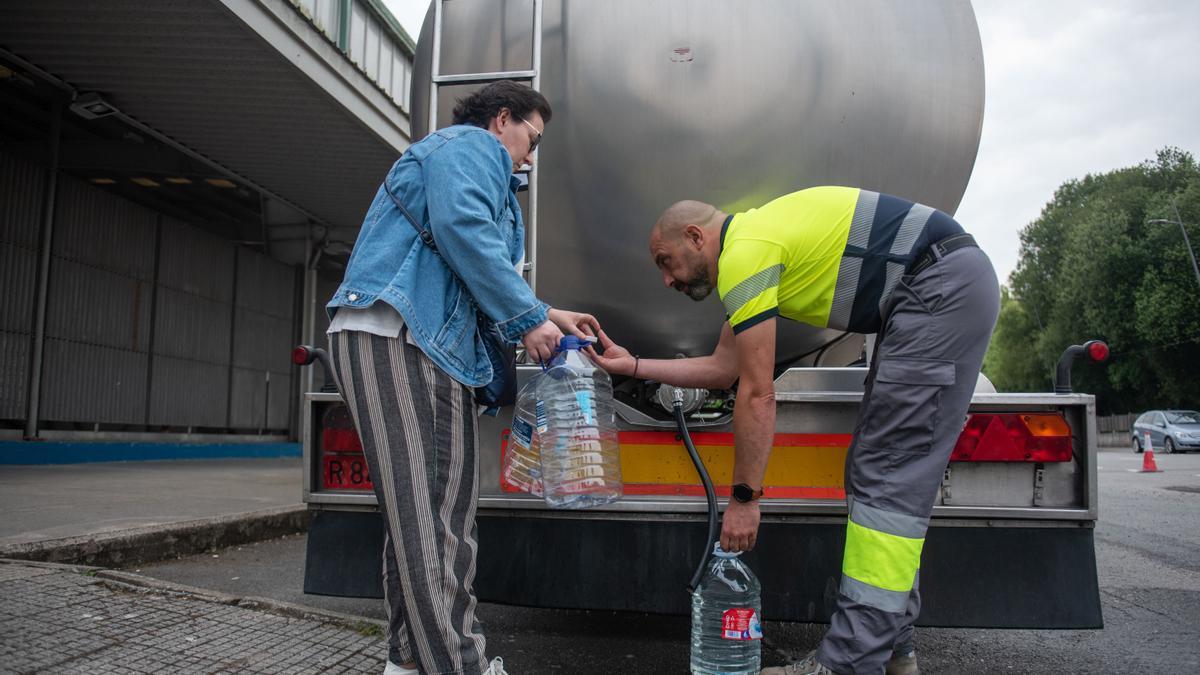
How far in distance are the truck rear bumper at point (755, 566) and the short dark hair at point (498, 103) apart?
1250 millimetres

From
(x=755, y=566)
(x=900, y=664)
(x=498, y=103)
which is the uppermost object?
(x=498, y=103)

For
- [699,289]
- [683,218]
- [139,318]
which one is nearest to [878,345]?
[699,289]

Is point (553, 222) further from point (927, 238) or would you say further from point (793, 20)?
point (927, 238)

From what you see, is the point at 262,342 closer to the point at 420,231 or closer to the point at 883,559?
the point at 420,231

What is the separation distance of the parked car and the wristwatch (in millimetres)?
24446

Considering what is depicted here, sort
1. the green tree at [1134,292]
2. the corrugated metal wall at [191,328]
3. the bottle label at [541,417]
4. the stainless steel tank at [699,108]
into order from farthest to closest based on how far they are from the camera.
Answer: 1. the green tree at [1134,292]
2. the corrugated metal wall at [191,328]
3. the stainless steel tank at [699,108]
4. the bottle label at [541,417]

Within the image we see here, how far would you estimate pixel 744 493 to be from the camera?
2430 millimetres

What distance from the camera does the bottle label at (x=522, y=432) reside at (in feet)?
8.46

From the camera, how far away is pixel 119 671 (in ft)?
8.34

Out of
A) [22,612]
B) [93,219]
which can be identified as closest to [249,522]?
[22,612]

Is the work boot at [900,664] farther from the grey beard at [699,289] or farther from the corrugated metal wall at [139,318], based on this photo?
the corrugated metal wall at [139,318]

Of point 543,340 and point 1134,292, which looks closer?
point 543,340

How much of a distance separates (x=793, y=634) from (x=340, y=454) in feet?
6.36

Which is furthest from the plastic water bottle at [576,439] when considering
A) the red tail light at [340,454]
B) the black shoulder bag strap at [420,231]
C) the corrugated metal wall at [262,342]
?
the corrugated metal wall at [262,342]
